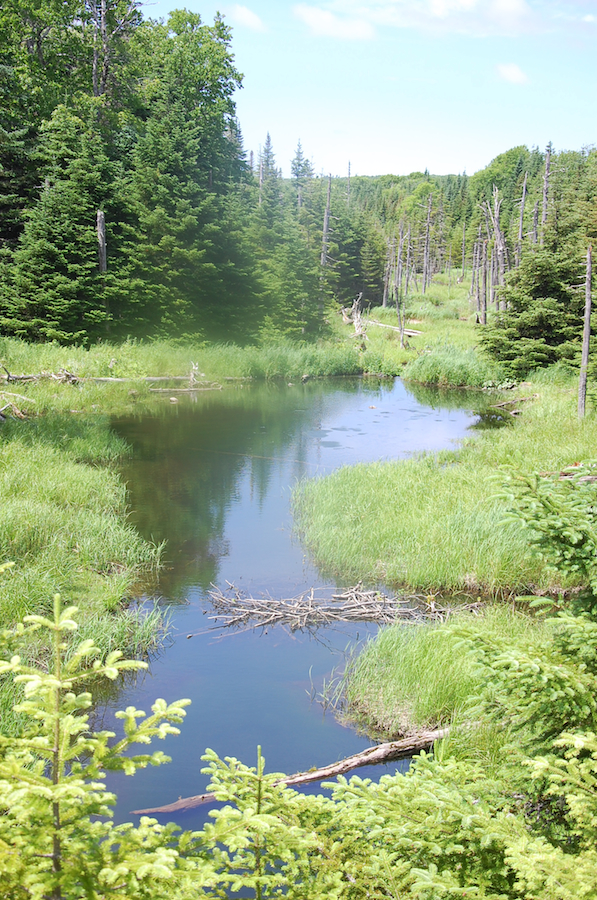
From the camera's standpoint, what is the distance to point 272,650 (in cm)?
701

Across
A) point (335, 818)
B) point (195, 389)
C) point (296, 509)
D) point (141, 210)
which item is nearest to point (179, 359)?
point (195, 389)

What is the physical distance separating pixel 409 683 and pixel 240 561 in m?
3.98

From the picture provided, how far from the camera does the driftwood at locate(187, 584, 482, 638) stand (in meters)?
7.47

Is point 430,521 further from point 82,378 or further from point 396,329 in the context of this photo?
point 396,329

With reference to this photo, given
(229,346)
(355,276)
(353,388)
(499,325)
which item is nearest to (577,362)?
(499,325)

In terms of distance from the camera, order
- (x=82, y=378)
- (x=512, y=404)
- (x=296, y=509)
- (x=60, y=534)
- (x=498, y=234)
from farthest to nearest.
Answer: (x=498, y=234) < (x=512, y=404) < (x=82, y=378) < (x=296, y=509) < (x=60, y=534)

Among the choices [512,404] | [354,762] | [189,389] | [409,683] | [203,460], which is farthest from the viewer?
[189,389]

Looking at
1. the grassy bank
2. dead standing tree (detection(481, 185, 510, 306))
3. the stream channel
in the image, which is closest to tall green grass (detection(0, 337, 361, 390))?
the stream channel

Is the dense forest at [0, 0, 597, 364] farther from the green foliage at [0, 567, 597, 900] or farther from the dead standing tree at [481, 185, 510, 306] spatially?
the green foliage at [0, 567, 597, 900]

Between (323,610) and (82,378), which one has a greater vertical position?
(82,378)

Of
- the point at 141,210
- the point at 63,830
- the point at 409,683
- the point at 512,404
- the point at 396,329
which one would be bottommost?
the point at 409,683

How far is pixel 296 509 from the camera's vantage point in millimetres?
11289

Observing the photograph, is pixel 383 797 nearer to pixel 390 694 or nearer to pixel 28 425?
pixel 390 694

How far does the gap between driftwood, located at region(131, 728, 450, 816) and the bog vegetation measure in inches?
10.0
